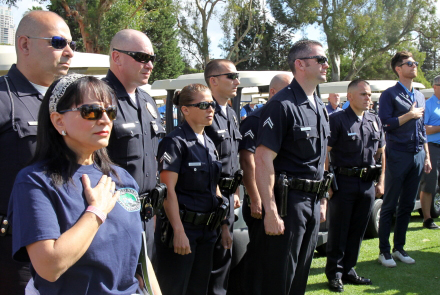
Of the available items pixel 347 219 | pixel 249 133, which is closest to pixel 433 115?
pixel 347 219

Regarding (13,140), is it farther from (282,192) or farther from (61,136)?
(282,192)

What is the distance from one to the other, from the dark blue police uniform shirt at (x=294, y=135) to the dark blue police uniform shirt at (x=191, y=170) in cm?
45

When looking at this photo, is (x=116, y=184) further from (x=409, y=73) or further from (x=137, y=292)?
(x=409, y=73)

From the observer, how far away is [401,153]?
16.7 ft

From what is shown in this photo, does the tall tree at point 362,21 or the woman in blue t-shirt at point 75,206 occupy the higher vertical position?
the tall tree at point 362,21

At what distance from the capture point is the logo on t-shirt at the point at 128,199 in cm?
176

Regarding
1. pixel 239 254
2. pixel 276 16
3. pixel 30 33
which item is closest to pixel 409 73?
pixel 239 254

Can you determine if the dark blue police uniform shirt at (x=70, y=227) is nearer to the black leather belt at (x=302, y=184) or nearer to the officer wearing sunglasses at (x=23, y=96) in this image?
the officer wearing sunglasses at (x=23, y=96)

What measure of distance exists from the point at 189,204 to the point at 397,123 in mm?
2980

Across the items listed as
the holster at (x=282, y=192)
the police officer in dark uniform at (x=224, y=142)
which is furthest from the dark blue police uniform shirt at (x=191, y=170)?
the holster at (x=282, y=192)

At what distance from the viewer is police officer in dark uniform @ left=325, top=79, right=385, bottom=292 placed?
445cm

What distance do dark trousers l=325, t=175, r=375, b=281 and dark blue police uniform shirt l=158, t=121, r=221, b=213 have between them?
1700 mm

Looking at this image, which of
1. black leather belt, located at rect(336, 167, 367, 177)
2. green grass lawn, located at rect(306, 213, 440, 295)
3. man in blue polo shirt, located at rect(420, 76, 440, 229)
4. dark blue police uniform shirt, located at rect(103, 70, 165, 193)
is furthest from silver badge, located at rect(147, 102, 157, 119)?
man in blue polo shirt, located at rect(420, 76, 440, 229)

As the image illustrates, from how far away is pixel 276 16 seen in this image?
3866 centimetres
